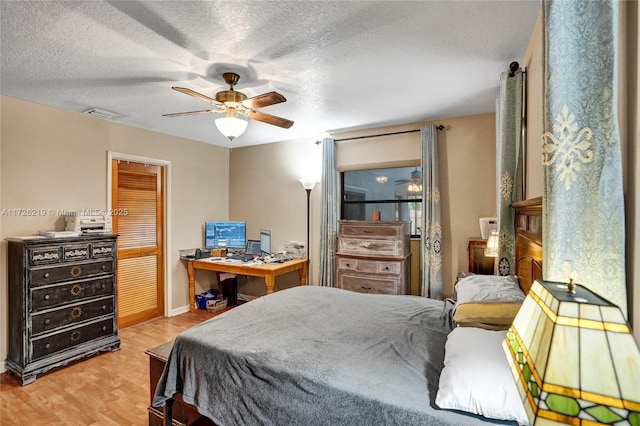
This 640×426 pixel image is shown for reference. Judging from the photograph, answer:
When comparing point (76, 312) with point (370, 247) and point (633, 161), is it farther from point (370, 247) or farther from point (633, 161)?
point (633, 161)

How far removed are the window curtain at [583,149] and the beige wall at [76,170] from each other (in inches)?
160

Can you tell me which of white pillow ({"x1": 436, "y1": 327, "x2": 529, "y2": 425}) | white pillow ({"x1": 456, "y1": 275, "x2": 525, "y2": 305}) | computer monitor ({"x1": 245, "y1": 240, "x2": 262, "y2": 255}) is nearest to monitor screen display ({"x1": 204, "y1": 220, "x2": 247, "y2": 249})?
computer monitor ({"x1": 245, "y1": 240, "x2": 262, "y2": 255})

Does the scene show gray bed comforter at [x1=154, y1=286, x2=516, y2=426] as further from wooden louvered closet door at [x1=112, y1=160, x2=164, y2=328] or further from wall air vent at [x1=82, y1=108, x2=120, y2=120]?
wall air vent at [x1=82, y1=108, x2=120, y2=120]

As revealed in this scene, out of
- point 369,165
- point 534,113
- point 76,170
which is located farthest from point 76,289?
point 534,113

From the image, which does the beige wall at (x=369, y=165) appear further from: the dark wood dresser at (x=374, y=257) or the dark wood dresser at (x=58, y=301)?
the dark wood dresser at (x=58, y=301)

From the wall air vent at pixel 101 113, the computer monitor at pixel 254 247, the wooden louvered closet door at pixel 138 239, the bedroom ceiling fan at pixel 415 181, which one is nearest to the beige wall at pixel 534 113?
the bedroom ceiling fan at pixel 415 181

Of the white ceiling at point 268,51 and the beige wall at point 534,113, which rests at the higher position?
the white ceiling at point 268,51

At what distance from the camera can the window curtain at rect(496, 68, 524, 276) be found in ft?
6.75

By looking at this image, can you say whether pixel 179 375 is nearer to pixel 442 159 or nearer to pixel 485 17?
pixel 485 17

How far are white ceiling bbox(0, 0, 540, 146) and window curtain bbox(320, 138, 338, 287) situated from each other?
99 centimetres

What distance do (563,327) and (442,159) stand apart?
333 centimetres

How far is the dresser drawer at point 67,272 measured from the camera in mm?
2779

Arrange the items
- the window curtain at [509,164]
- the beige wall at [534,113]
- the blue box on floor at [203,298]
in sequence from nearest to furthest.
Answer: the beige wall at [534,113] → the window curtain at [509,164] → the blue box on floor at [203,298]

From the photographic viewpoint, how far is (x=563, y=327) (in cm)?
57
